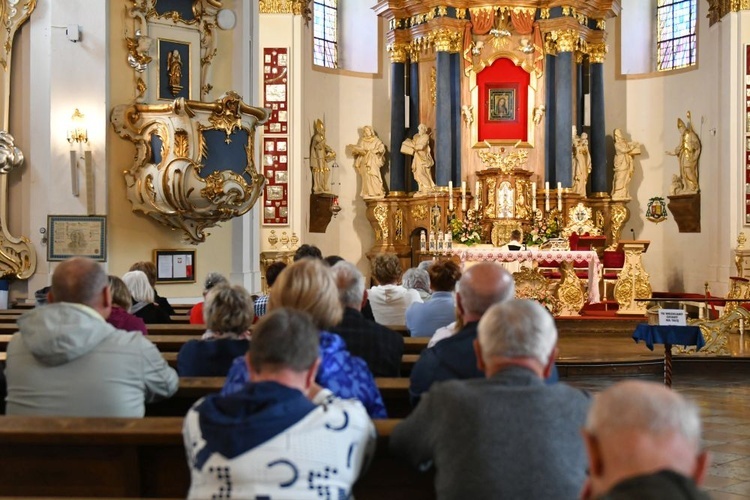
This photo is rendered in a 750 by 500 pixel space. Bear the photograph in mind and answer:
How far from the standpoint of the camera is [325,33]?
814 inches

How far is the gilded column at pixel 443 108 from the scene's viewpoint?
19281mm

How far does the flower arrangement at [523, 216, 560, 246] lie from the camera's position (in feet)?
56.8

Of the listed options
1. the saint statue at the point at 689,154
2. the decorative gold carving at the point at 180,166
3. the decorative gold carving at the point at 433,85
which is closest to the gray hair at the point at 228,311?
the decorative gold carving at the point at 180,166

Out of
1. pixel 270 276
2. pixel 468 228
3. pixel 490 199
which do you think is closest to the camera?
pixel 270 276

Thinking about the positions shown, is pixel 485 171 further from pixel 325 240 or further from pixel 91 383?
pixel 91 383

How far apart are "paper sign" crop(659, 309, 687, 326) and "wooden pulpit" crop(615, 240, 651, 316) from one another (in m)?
6.51

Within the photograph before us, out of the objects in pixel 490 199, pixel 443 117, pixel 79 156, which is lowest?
pixel 490 199

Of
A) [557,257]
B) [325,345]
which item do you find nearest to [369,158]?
[557,257]

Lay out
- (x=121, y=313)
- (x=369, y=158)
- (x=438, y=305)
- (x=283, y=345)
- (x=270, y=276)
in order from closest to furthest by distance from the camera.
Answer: (x=283, y=345) → (x=121, y=313) → (x=438, y=305) → (x=270, y=276) → (x=369, y=158)

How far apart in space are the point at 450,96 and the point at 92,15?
10.7 meters

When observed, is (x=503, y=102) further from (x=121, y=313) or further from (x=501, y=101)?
(x=121, y=313)

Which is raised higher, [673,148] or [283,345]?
[673,148]

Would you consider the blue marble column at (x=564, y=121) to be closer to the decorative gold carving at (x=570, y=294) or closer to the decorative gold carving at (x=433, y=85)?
the decorative gold carving at (x=433, y=85)

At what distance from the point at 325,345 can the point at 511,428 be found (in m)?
0.85
